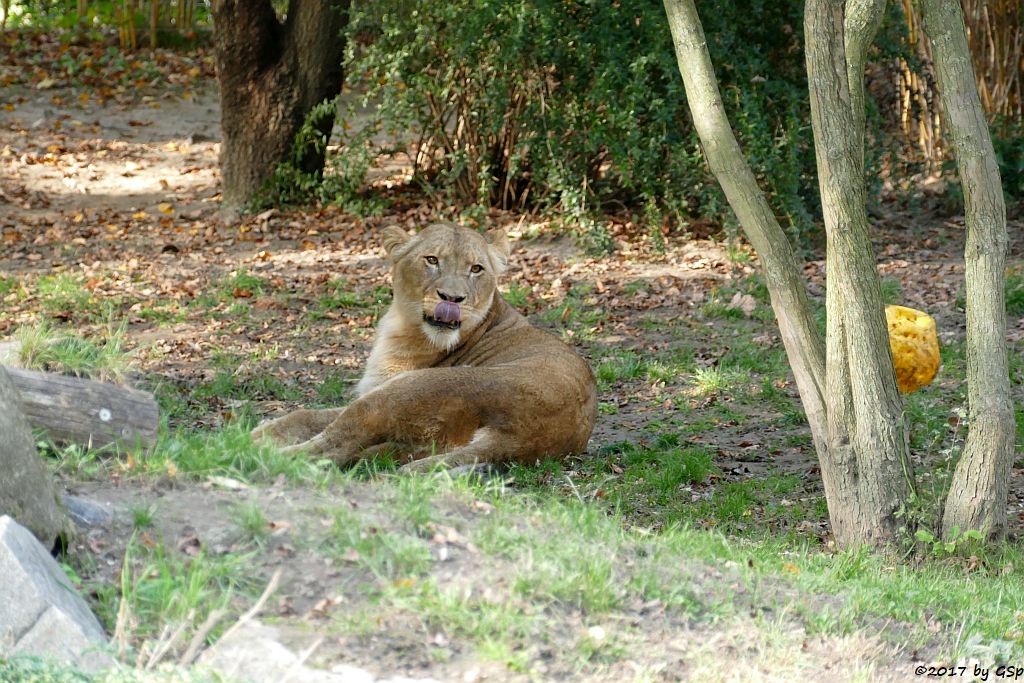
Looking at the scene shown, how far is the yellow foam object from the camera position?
7598mm

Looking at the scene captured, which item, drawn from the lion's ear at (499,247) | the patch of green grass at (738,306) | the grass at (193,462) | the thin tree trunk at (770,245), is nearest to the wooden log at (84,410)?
the grass at (193,462)

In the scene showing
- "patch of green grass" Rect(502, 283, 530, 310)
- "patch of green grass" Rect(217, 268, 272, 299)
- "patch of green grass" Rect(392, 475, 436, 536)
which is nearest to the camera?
"patch of green grass" Rect(392, 475, 436, 536)

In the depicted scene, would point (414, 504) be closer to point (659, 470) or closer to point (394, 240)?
point (659, 470)

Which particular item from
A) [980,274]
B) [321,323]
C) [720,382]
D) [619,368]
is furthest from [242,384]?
[980,274]

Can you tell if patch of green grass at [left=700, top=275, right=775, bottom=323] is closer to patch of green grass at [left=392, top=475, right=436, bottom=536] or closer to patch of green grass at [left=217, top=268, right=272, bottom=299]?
patch of green grass at [left=217, top=268, right=272, bottom=299]

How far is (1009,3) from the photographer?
14398 mm

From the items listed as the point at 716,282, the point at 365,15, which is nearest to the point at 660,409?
the point at 716,282

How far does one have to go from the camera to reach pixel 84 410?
535cm

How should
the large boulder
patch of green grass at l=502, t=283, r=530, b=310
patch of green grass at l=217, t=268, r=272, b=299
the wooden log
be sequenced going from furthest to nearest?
patch of green grass at l=217, t=268, r=272, b=299
patch of green grass at l=502, t=283, r=530, b=310
the wooden log
the large boulder

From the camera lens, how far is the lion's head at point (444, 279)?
290 inches

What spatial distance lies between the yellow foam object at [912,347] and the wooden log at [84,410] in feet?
14.7

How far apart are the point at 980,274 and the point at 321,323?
6.08 meters

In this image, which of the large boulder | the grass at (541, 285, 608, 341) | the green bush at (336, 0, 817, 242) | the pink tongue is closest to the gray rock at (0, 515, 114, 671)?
the large boulder

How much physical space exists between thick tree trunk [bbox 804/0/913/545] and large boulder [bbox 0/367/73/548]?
3534 mm
